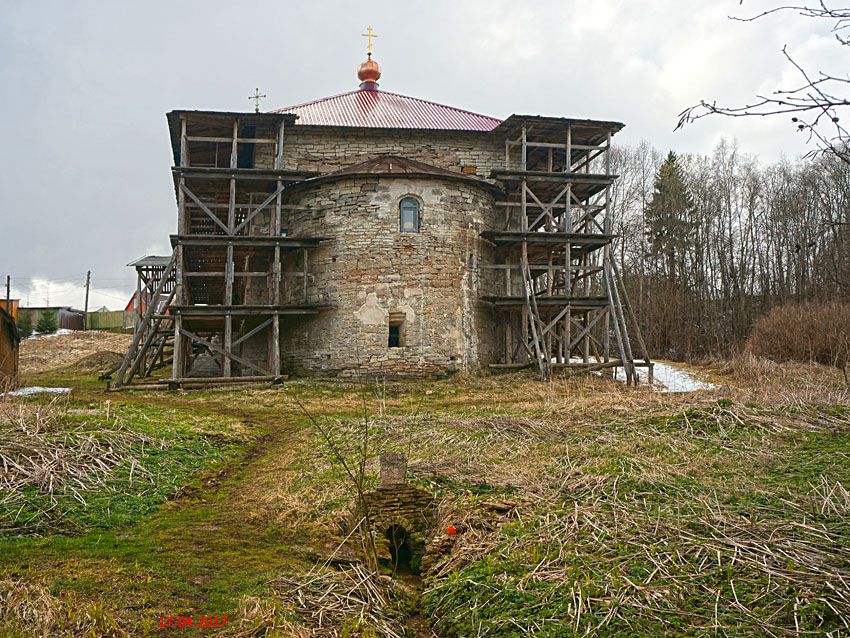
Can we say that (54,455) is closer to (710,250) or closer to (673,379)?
(673,379)

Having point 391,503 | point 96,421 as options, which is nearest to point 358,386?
point 96,421

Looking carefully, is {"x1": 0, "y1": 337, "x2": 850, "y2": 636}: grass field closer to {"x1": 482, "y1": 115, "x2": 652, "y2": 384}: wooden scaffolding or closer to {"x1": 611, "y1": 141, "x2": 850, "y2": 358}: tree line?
{"x1": 482, "y1": 115, "x2": 652, "y2": 384}: wooden scaffolding

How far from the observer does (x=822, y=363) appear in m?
19.5

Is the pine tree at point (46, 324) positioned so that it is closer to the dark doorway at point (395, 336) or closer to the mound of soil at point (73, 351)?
the mound of soil at point (73, 351)

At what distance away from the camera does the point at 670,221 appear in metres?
34.5

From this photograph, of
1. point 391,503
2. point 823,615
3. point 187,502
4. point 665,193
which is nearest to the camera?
point 823,615

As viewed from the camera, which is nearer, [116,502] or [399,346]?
[116,502]

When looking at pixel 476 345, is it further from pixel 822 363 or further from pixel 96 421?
pixel 96 421

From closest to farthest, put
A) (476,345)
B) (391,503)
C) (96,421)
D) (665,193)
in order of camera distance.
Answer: (391,503)
(96,421)
(476,345)
(665,193)

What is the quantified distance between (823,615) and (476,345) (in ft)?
49.4

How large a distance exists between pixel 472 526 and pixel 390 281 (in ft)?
42.1

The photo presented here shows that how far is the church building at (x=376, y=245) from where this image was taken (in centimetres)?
1775

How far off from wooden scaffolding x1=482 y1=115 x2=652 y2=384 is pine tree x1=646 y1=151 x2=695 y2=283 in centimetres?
1454

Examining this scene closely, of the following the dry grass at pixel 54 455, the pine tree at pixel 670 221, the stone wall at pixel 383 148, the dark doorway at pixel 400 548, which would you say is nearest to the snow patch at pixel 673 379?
the stone wall at pixel 383 148
